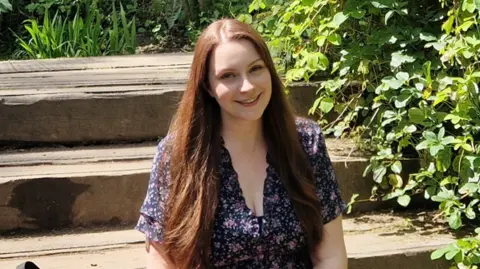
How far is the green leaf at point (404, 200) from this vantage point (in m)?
2.47

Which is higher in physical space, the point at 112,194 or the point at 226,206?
the point at 226,206

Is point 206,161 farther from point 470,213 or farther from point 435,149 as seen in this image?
point 470,213

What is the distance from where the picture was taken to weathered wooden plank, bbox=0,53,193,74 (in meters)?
3.41

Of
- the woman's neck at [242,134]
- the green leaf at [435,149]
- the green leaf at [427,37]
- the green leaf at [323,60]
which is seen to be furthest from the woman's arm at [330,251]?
the green leaf at [323,60]

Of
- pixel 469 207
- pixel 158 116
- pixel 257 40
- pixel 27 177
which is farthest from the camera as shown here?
pixel 158 116

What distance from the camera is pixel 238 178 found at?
1.91m

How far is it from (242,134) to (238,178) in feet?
0.36

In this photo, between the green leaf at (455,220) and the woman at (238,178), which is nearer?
the woman at (238,178)

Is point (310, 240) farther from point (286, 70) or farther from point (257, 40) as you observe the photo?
point (286, 70)

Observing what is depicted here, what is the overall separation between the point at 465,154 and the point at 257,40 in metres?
0.88

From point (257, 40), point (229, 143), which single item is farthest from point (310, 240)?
point (257, 40)

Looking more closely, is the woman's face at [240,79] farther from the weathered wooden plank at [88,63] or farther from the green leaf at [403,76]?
the weathered wooden plank at [88,63]

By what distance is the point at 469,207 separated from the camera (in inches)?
91.6

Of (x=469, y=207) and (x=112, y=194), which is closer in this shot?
(x=469, y=207)
